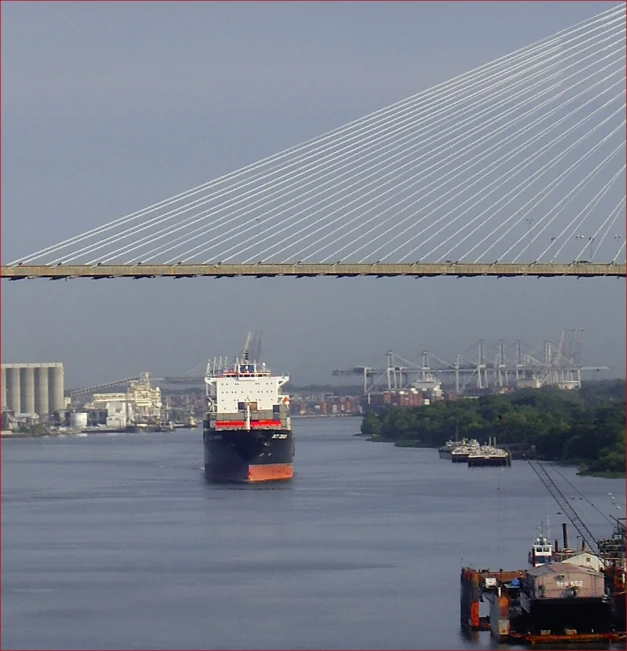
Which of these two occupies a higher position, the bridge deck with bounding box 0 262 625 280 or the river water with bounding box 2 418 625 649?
the bridge deck with bounding box 0 262 625 280

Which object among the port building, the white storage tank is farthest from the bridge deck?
the white storage tank

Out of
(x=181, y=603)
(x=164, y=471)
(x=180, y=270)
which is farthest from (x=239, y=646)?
(x=164, y=471)

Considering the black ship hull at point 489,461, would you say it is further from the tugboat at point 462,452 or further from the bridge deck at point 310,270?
the bridge deck at point 310,270

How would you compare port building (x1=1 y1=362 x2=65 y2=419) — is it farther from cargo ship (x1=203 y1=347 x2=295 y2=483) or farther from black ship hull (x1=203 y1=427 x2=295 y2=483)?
black ship hull (x1=203 y1=427 x2=295 y2=483)

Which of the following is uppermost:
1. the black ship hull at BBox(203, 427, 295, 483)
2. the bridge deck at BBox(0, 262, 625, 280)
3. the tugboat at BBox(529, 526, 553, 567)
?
the bridge deck at BBox(0, 262, 625, 280)

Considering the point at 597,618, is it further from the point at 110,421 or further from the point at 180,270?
the point at 110,421

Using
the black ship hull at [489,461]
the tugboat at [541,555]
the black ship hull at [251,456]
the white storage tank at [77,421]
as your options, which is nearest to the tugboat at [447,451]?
the black ship hull at [489,461]

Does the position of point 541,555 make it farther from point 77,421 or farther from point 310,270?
point 77,421
